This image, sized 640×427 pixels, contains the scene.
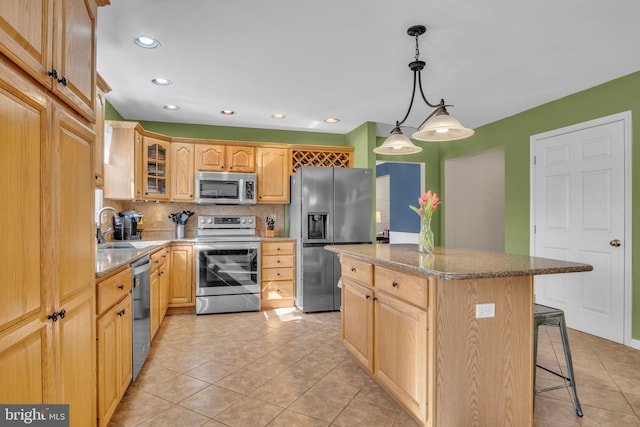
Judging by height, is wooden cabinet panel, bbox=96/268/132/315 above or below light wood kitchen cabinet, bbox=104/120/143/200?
below

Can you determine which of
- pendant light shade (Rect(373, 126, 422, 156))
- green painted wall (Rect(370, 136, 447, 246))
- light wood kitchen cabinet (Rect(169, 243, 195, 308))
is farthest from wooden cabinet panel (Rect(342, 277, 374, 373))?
green painted wall (Rect(370, 136, 447, 246))

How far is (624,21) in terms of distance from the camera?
2.36m

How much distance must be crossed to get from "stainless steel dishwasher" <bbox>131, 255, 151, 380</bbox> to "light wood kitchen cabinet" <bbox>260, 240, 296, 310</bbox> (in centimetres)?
175

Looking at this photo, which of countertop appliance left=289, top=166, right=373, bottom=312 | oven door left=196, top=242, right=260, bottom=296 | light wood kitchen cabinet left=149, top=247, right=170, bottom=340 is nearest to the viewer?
light wood kitchen cabinet left=149, top=247, right=170, bottom=340

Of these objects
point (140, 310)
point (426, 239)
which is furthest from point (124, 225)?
point (426, 239)

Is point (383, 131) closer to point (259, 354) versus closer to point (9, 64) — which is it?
point (259, 354)

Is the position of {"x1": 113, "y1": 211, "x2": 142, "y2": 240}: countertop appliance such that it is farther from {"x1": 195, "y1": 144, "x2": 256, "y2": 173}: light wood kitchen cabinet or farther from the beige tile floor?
the beige tile floor

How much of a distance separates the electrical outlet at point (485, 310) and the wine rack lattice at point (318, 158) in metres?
3.53

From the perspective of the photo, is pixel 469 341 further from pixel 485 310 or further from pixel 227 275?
pixel 227 275

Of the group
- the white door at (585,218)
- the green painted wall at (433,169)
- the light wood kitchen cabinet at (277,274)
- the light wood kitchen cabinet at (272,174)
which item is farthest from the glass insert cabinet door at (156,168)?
the white door at (585,218)

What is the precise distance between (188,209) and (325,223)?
193 centimetres

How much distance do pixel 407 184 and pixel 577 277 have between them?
4.01m

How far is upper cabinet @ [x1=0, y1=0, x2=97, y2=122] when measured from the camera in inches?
39.3

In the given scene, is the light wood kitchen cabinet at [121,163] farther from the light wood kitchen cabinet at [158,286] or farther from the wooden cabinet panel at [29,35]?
the wooden cabinet panel at [29,35]
